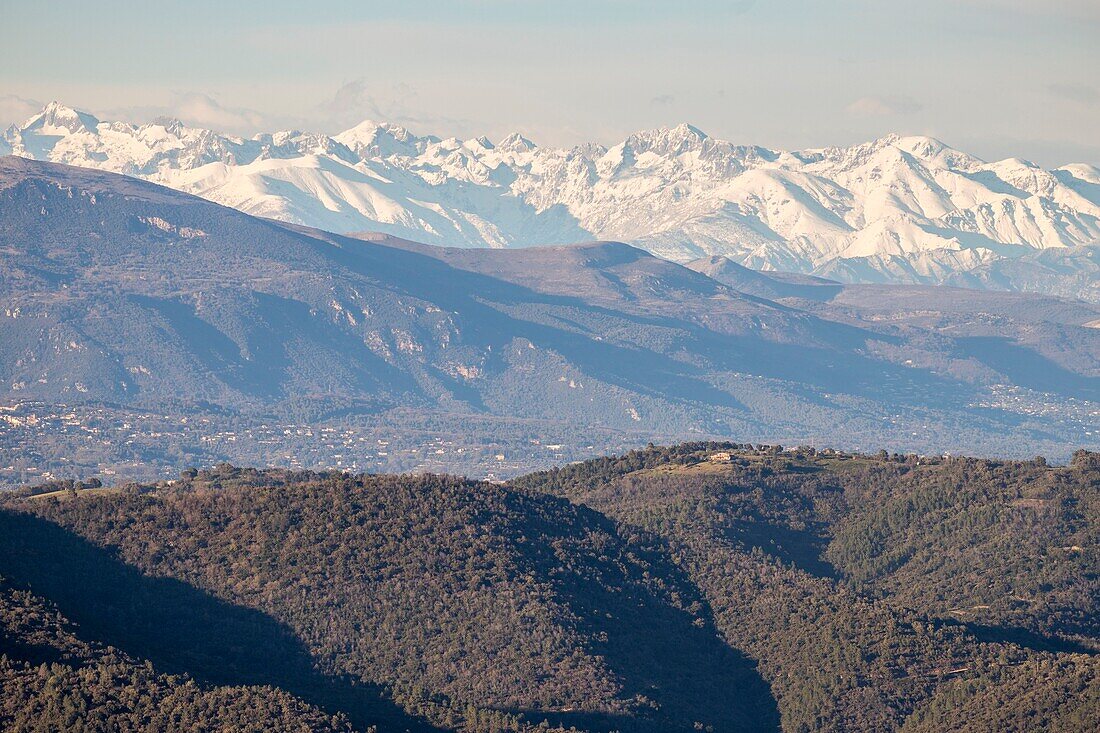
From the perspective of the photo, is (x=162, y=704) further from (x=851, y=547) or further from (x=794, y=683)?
(x=851, y=547)

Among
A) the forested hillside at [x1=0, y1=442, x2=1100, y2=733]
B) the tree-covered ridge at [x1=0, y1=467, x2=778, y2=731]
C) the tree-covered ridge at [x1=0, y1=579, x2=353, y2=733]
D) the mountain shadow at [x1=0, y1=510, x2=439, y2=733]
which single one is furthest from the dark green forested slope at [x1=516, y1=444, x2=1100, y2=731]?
the tree-covered ridge at [x1=0, y1=579, x2=353, y2=733]

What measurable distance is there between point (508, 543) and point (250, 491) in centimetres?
Answer: 2269

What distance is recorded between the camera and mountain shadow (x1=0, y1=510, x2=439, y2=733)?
128 meters

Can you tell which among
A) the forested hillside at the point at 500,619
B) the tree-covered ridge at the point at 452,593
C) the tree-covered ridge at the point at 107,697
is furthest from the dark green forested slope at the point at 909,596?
the tree-covered ridge at the point at 107,697

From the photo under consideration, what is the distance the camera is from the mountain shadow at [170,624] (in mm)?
127750

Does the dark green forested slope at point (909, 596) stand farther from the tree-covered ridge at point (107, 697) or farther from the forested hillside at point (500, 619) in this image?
the tree-covered ridge at point (107, 697)

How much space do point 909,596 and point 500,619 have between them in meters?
42.8

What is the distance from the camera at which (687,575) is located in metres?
171

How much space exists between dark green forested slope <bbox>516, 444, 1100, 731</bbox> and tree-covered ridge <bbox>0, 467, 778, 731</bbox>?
15.2 ft

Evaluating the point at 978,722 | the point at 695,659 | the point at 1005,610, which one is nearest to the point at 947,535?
the point at 1005,610

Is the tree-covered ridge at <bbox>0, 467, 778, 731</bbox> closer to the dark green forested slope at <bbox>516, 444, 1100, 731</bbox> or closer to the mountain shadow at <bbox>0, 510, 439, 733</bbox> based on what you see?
the mountain shadow at <bbox>0, 510, 439, 733</bbox>

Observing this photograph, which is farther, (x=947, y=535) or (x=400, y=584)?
(x=947, y=535)

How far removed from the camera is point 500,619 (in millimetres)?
149375

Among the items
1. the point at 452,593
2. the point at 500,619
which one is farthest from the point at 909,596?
the point at 452,593
